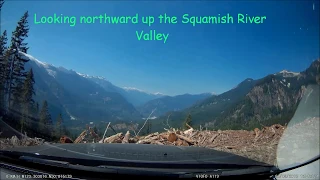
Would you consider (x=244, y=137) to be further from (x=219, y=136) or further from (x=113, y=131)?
(x=113, y=131)

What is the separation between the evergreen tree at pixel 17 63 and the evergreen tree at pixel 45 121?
13.4 inches

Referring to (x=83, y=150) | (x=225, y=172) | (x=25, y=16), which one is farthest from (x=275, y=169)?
(x=25, y=16)

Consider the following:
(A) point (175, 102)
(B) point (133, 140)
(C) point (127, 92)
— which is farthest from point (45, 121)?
(B) point (133, 140)

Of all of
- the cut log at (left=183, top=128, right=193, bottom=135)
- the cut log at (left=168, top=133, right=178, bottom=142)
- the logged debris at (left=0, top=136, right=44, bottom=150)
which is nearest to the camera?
the logged debris at (left=0, top=136, right=44, bottom=150)

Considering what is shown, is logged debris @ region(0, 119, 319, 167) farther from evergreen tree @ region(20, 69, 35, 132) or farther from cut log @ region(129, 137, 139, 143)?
evergreen tree @ region(20, 69, 35, 132)

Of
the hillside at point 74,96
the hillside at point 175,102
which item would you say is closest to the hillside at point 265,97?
the hillside at point 175,102

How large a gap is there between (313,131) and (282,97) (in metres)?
0.69

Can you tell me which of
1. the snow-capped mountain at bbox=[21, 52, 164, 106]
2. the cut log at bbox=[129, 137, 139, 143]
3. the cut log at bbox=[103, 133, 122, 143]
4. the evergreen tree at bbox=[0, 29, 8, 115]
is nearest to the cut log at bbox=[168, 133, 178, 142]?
the cut log at bbox=[129, 137, 139, 143]

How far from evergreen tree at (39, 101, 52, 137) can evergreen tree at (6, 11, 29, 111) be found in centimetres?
34

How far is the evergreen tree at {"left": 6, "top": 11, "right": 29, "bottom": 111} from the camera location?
3.41m

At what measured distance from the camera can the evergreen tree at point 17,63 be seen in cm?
341

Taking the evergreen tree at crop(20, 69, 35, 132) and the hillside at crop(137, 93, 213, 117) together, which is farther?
the hillside at crop(137, 93, 213, 117)

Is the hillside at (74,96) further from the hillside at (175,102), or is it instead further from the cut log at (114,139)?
the cut log at (114,139)

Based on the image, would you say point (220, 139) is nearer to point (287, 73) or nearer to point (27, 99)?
point (287, 73)
